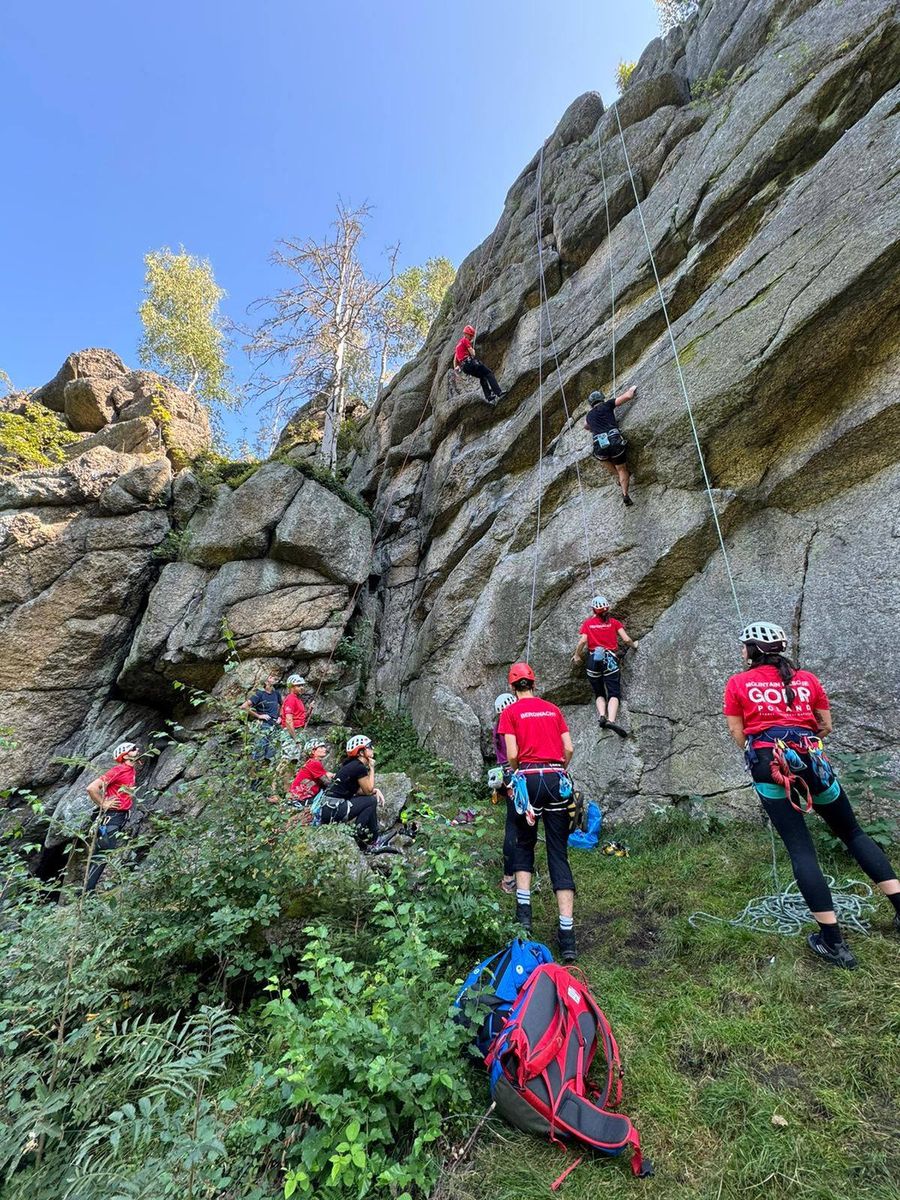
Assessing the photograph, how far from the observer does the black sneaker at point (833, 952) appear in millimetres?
3488

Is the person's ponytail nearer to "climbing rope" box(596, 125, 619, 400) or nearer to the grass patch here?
the grass patch

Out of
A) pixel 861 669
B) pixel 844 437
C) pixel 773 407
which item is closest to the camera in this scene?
pixel 861 669

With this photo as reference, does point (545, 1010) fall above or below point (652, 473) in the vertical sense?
below

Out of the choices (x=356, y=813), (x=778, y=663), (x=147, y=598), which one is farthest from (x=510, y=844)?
(x=147, y=598)

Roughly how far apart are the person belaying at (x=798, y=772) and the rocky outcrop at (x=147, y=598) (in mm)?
10199

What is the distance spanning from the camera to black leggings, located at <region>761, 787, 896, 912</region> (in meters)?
3.67

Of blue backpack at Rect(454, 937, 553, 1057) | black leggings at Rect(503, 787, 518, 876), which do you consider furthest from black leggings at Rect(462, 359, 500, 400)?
blue backpack at Rect(454, 937, 553, 1057)

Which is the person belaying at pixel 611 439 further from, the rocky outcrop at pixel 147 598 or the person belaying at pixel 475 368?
the rocky outcrop at pixel 147 598

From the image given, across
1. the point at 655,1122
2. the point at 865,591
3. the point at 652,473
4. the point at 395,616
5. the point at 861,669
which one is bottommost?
the point at 655,1122

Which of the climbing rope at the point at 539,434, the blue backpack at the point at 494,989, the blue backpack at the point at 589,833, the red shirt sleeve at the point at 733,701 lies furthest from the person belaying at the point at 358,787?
the red shirt sleeve at the point at 733,701

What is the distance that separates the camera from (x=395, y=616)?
14.8 m

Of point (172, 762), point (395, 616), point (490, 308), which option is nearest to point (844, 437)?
point (395, 616)

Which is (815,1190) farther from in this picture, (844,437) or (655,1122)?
(844,437)

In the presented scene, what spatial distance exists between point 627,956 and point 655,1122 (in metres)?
1.64
